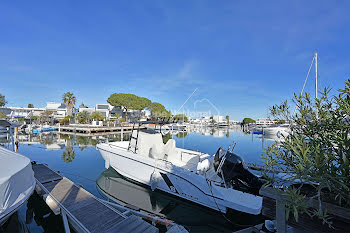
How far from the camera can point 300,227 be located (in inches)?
76.2

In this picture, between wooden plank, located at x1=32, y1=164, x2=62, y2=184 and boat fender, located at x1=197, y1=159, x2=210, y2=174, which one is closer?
boat fender, located at x1=197, y1=159, x2=210, y2=174

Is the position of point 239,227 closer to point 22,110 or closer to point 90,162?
point 90,162

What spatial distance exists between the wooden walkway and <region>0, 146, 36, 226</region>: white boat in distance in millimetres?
1033

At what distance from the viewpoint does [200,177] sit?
507 centimetres

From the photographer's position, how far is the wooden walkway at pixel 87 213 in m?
3.74

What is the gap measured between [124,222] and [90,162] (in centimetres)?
828

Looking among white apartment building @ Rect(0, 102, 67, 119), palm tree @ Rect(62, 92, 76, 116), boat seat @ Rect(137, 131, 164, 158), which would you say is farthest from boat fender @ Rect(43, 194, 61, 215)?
white apartment building @ Rect(0, 102, 67, 119)

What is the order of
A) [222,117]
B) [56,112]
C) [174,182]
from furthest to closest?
[222,117] → [56,112] → [174,182]

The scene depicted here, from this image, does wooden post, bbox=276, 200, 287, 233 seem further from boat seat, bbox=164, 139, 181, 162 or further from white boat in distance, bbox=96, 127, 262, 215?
boat seat, bbox=164, 139, 181, 162

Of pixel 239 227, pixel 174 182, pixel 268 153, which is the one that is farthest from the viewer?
pixel 174 182

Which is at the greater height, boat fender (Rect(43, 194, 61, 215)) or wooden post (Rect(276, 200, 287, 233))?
wooden post (Rect(276, 200, 287, 233))

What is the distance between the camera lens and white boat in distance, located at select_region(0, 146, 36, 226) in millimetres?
3250

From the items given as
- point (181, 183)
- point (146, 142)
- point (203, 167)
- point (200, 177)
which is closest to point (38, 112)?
point (146, 142)

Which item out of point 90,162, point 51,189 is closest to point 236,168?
point 51,189
